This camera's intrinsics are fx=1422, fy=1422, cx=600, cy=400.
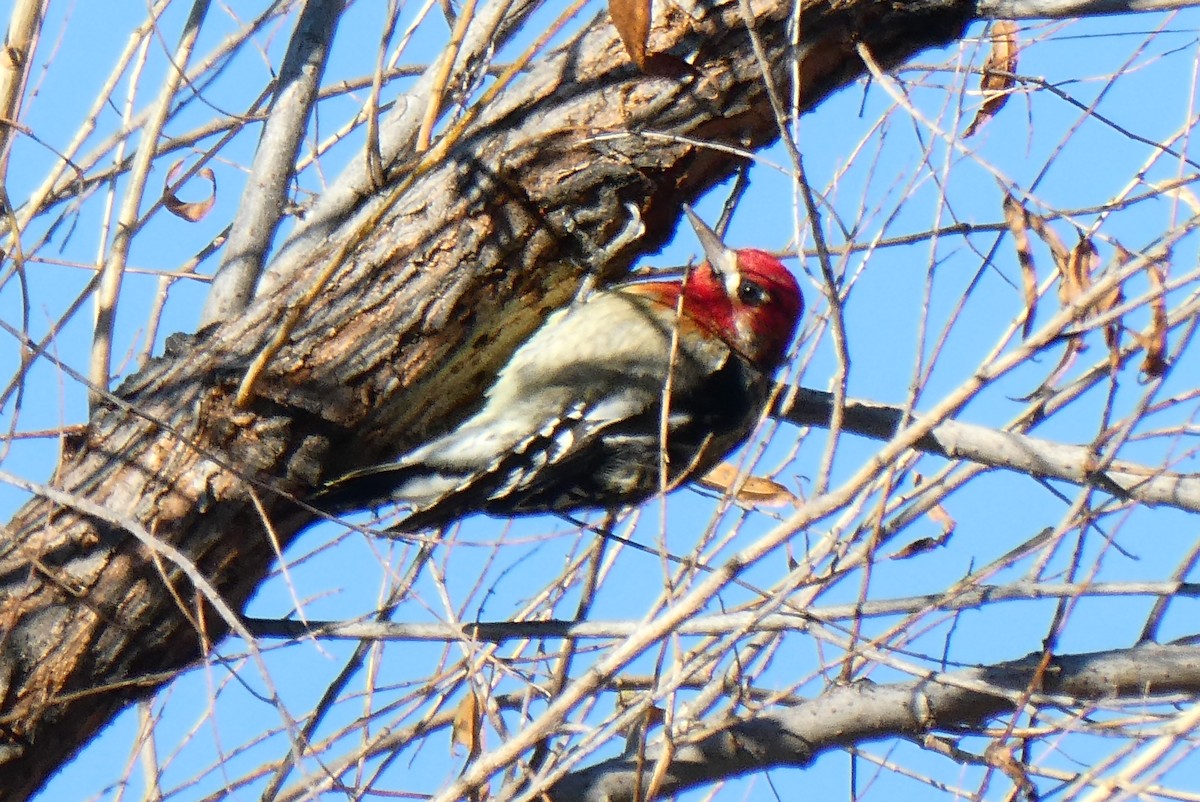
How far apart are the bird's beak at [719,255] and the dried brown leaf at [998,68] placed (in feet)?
2.71

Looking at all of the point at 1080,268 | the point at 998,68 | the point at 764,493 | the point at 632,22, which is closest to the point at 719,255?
the point at 764,493

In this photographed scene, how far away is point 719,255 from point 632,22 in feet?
4.37

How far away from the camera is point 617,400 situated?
4023 millimetres

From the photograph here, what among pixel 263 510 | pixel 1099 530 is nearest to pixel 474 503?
pixel 263 510

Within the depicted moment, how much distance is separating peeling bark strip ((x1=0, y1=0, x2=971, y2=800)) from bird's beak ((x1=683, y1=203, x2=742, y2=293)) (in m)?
0.49

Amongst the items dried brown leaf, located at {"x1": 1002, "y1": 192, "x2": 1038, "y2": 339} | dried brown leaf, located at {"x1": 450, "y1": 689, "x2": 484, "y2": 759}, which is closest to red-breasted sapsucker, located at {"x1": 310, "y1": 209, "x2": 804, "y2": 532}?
dried brown leaf, located at {"x1": 450, "y1": 689, "x2": 484, "y2": 759}

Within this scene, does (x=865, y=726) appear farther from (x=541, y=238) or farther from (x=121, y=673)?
(x=121, y=673)

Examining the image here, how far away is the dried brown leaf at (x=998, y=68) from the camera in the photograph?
3.59 m

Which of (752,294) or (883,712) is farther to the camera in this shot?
(752,294)

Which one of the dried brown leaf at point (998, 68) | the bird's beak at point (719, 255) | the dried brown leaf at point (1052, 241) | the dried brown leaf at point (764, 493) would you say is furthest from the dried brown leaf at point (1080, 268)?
the bird's beak at point (719, 255)

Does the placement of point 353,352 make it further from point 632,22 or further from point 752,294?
point 752,294

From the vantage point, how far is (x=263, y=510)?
324 cm

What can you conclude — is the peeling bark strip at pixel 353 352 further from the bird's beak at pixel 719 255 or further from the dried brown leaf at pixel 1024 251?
the dried brown leaf at pixel 1024 251

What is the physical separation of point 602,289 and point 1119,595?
71.6 inches
